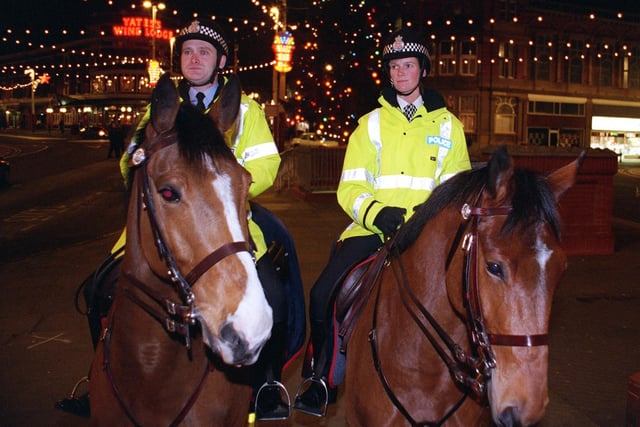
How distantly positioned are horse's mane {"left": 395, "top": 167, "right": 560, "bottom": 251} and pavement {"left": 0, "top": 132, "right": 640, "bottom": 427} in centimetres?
285

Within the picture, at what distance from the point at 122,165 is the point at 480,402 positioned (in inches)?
87.9

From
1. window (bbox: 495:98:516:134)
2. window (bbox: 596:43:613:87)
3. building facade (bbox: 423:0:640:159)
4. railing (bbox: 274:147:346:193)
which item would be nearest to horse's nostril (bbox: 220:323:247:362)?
railing (bbox: 274:147:346:193)

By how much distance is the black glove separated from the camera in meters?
3.59

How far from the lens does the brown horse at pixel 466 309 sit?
2547 millimetres

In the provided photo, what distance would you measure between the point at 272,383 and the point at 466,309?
168 cm

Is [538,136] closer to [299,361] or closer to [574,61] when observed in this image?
[574,61]

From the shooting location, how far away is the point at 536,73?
46.0 meters

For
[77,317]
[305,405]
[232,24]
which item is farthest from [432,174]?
[232,24]

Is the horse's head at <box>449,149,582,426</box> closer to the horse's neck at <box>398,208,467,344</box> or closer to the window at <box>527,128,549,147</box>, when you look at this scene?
the horse's neck at <box>398,208,467,344</box>

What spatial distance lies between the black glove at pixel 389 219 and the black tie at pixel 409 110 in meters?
0.88

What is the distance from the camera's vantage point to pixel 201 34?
12.6ft

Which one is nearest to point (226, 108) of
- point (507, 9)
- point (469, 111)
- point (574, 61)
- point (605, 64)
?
point (469, 111)

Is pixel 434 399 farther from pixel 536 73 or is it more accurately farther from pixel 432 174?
pixel 536 73

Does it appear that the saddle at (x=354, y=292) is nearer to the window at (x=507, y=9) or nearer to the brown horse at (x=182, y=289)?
the brown horse at (x=182, y=289)
